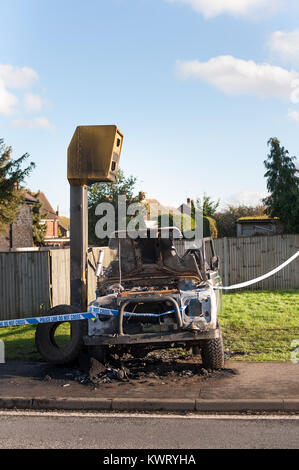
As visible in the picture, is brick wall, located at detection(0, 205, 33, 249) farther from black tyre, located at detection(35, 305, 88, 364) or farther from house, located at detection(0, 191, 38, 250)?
black tyre, located at detection(35, 305, 88, 364)

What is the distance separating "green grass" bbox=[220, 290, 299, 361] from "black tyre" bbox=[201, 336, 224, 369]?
3.18ft

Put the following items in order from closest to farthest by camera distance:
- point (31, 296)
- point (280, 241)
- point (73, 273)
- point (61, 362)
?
1. point (61, 362)
2. point (73, 273)
3. point (31, 296)
4. point (280, 241)

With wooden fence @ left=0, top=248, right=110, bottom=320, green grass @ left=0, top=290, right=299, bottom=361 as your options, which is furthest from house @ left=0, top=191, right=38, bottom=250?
green grass @ left=0, top=290, right=299, bottom=361

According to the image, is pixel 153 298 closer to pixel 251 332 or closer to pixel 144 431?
pixel 144 431

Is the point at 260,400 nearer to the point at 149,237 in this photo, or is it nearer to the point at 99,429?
the point at 99,429

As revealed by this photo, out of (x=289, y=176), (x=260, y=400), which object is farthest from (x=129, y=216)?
(x=260, y=400)

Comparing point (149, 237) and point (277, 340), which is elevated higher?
point (149, 237)

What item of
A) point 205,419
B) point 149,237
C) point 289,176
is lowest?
point 205,419

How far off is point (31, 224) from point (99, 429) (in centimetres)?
4670

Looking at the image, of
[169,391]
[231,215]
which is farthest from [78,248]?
[231,215]

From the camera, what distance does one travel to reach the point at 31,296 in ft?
44.9

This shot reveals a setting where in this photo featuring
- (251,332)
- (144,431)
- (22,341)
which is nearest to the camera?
(144,431)

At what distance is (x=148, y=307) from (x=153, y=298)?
21.6 inches

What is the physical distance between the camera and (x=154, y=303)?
8016mm
